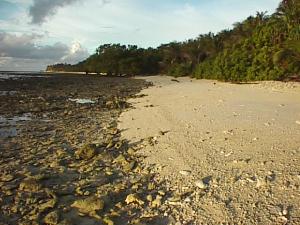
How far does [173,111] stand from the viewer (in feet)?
58.7

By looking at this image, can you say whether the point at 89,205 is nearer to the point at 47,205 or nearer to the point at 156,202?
the point at 47,205

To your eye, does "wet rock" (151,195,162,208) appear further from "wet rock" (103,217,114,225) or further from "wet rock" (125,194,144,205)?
"wet rock" (103,217,114,225)

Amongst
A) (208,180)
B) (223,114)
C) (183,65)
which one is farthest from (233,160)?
(183,65)

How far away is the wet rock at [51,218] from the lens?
259 inches

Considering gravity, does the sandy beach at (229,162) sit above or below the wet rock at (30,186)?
above

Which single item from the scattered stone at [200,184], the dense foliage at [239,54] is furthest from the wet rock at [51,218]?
the dense foliage at [239,54]

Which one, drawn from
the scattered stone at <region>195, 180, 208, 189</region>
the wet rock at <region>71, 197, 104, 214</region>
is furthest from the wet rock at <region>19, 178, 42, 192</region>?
the scattered stone at <region>195, 180, 208, 189</region>

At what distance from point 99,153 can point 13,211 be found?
163 inches

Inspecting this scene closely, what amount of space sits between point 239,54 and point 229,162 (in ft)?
109

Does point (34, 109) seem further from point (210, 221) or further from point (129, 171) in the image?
point (210, 221)

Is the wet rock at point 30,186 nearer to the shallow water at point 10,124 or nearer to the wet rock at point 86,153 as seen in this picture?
the wet rock at point 86,153

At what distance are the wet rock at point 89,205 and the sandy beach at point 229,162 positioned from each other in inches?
55.1

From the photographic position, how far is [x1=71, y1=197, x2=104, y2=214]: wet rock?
6.97 metres

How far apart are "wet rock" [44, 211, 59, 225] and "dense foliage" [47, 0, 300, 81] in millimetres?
26215
